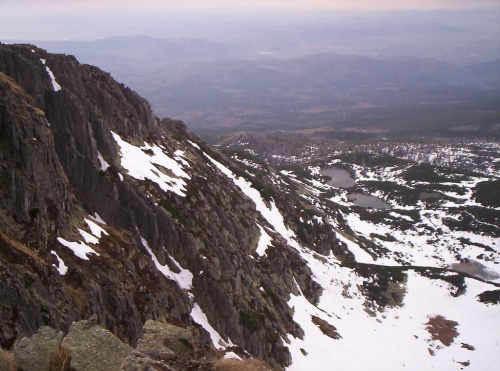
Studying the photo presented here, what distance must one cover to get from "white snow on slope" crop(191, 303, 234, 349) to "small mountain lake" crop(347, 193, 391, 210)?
118047mm

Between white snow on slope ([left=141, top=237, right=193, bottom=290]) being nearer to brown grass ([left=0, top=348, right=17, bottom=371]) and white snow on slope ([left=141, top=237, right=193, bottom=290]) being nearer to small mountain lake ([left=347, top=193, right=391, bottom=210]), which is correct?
brown grass ([left=0, top=348, right=17, bottom=371])

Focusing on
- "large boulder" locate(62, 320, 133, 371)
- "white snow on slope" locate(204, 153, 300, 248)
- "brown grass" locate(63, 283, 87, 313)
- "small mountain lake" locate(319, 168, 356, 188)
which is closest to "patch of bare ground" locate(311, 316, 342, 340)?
"white snow on slope" locate(204, 153, 300, 248)

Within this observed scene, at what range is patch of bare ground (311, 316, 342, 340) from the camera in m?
50.4

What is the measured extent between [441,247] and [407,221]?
68.8 feet

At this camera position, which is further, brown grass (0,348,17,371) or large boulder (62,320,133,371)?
large boulder (62,320,133,371)

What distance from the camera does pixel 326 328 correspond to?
170 feet

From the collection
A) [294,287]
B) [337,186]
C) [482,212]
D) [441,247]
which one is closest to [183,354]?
[294,287]

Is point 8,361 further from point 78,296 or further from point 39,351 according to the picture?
point 78,296

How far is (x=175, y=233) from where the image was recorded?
4075 centimetres

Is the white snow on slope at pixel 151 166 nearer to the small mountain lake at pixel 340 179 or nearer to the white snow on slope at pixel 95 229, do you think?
the white snow on slope at pixel 95 229

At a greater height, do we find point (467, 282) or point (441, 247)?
point (467, 282)

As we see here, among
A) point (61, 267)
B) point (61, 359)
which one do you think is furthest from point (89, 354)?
point (61, 267)

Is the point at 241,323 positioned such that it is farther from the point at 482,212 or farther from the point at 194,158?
the point at 482,212

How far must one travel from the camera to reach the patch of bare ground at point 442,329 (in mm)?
56188
